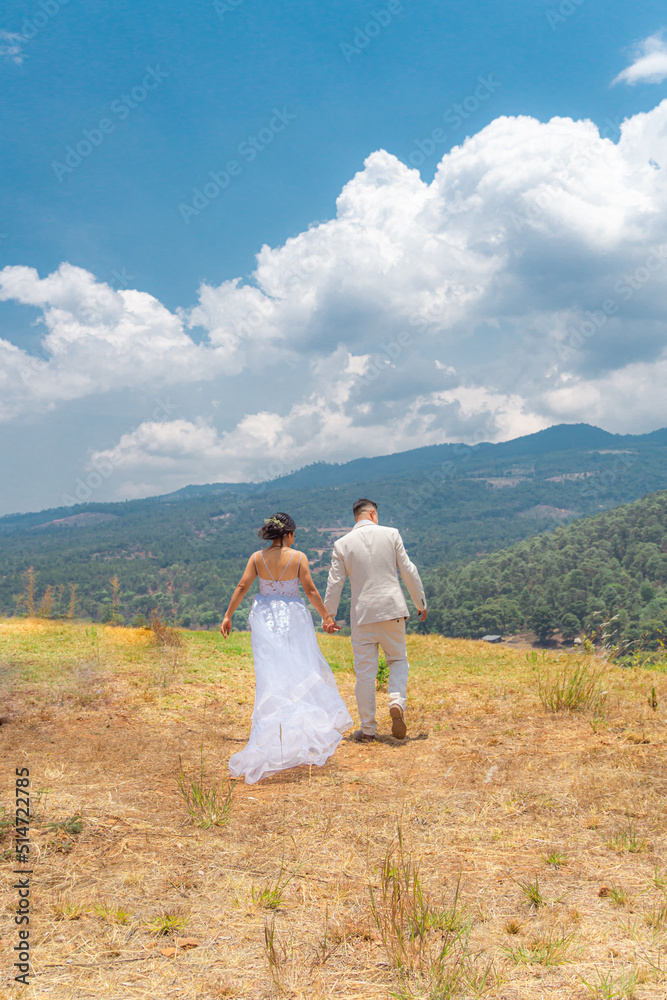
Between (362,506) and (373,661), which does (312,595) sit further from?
(362,506)

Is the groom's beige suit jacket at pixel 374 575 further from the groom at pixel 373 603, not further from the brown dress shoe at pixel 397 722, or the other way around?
the brown dress shoe at pixel 397 722

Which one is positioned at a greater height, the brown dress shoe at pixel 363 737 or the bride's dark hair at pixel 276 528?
the bride's dark hair at pixel 276 528

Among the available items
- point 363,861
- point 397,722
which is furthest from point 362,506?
point 363,861

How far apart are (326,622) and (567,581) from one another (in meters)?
66.4

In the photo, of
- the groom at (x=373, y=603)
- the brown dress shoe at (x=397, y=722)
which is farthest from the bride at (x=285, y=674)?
the brown dress shoe at (x=397, y=722)

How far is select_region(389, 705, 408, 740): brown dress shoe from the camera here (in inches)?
240

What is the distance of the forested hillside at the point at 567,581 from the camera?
182 feet

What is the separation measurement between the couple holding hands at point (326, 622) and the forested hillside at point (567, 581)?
107 feet

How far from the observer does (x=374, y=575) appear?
637 centimetres

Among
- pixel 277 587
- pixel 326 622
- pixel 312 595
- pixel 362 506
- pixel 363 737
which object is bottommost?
pixel 363 737

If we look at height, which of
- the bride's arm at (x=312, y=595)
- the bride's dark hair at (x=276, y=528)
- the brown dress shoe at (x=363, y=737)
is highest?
the bride's dark hair at (x=276, y=528)

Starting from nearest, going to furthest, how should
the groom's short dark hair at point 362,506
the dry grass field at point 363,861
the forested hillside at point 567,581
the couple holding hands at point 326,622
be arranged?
the dry grass field at point 363,861
the couple holding hands at point 326,622
the groom's short dark hair at point 362,506
the forested hillside at point 567,581

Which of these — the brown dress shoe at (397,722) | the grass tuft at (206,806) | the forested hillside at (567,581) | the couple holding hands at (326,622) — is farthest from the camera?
the forested hillside at (567,581)

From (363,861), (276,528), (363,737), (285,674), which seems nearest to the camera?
(363,861)
